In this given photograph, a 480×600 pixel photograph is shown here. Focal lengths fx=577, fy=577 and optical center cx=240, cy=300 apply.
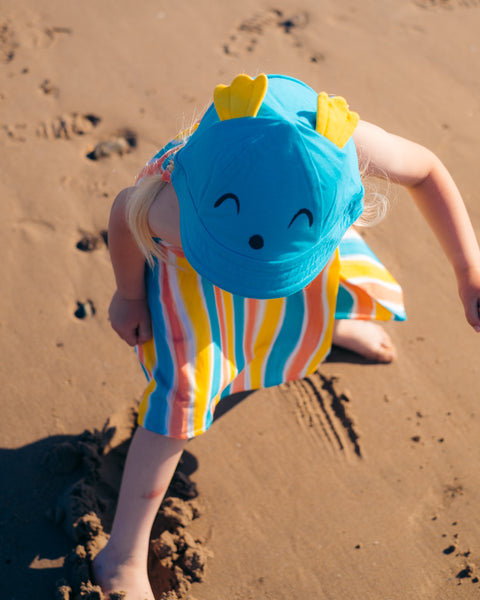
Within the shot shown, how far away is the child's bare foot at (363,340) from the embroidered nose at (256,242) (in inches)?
35.5

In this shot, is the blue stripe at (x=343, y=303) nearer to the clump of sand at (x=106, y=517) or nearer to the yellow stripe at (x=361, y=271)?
the yellow stripe at (x=361, y=271)

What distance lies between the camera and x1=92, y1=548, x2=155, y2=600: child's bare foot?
4.65 ft

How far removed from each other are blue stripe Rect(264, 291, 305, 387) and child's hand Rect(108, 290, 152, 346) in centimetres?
33

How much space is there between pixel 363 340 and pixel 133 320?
788 millimetres

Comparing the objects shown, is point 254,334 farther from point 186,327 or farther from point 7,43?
point 7,43

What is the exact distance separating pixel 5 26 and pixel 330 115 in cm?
233

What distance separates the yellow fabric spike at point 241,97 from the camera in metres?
1.00

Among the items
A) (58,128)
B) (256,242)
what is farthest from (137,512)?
(58,128)

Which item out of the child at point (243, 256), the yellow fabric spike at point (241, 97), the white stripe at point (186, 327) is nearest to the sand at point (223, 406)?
the child at point (243, 256)

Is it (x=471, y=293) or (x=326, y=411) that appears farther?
(x=326, y=411)

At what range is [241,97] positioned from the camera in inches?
40.2

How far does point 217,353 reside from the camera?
4.64ft

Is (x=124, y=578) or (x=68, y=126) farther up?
(x=68, y=126)

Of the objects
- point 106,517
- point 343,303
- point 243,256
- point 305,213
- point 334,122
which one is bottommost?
point 106,517
